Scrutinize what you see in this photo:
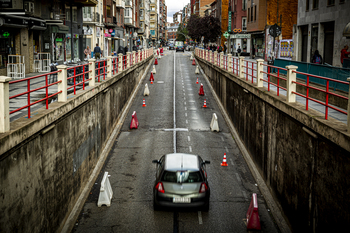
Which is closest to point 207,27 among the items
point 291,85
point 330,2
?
point 330,2

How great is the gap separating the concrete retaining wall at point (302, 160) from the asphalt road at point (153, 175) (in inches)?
39.9

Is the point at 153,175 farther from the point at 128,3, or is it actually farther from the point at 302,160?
the point at 128,3

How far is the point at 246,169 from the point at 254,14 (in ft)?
125

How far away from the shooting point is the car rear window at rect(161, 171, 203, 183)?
1058 cm

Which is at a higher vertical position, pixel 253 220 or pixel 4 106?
pixel 4 106

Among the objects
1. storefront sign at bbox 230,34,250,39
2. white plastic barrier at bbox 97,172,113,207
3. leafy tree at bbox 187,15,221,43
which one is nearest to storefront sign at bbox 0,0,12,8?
Result: white plastic barrier at bbox 97,172,113,207

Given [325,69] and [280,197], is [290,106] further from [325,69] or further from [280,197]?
[325,69]

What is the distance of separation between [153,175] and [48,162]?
19.6 ft

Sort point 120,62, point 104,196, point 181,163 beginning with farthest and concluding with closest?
point 120,62, point 104,196, point 181,163

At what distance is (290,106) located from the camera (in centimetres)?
1067

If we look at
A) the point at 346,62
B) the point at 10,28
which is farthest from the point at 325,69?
the point at 10,28

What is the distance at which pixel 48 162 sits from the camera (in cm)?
945

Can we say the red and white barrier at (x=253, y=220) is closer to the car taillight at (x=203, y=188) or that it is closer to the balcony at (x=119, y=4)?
the car taillight at (x=203, y=188)

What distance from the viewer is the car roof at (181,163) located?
35.1 ft
